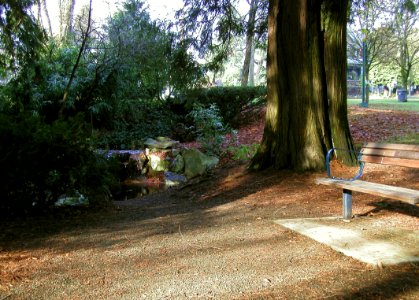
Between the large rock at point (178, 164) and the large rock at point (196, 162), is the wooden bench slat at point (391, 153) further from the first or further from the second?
the large rock at point (178, 164)

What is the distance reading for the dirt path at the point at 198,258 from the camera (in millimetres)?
3467

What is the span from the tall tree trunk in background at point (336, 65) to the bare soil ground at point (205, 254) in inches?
32.1

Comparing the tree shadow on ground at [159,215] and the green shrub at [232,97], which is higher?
the green shrub at [232,97]

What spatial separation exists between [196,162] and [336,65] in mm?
6550

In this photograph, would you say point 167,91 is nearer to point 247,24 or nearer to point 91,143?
point 247,24

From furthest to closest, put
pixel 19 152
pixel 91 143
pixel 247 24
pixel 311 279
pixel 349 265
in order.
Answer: pixel 247 24 < pixel 91 143 < pixel 19 152 < pixel 349 265 < pixel 311 279

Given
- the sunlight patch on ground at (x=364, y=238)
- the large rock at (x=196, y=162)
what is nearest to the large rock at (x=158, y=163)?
the large rock at (x=196, y=162)

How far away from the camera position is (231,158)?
13.2m

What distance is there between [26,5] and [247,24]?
5703 millimetres

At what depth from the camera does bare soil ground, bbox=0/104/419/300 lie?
3480mm

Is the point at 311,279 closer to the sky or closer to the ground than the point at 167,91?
closer to the ground

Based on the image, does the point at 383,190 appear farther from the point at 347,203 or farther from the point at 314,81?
the point at 314,81

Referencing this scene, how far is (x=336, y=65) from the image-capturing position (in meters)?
8.07

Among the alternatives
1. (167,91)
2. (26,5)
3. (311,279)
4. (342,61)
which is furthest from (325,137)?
(167,91)
